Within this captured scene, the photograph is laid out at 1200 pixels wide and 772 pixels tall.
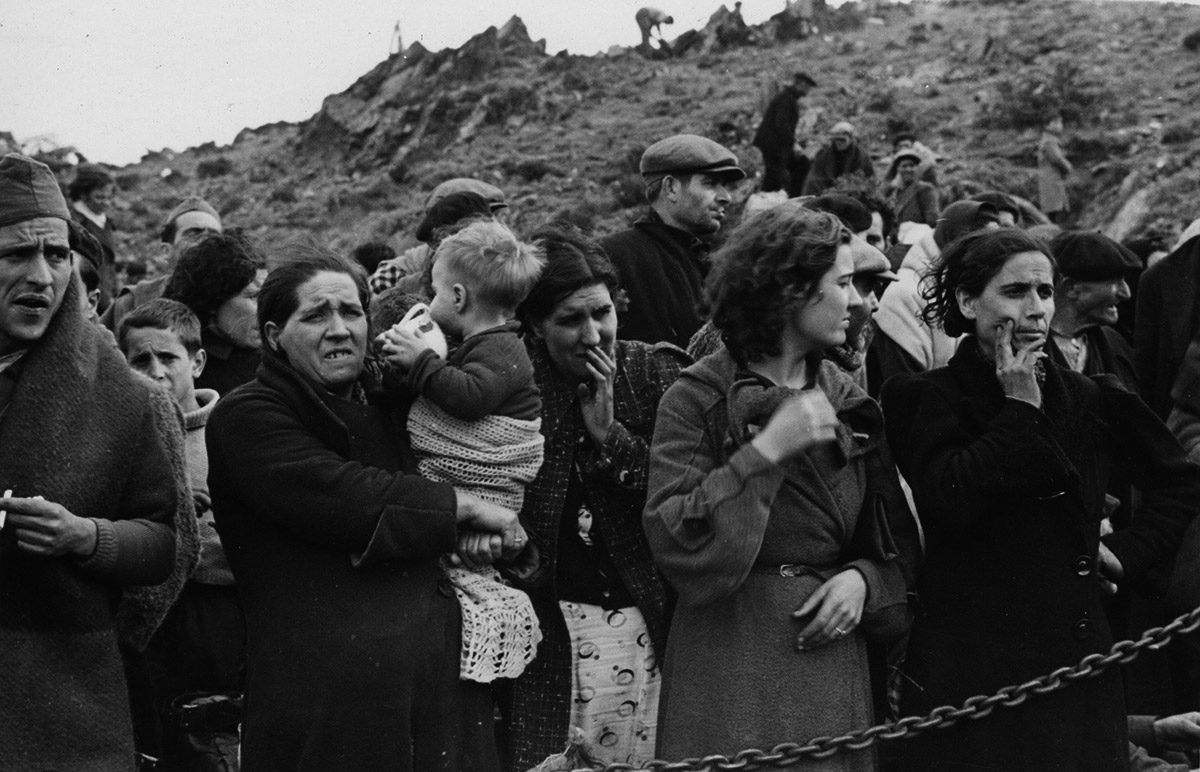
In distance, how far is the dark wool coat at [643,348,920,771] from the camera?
149 inches

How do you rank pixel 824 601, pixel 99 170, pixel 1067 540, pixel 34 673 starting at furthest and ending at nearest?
pixel 99 170, pixel 1067 540, pixel 824 601, pixel 34 673

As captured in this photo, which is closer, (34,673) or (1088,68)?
(34,673)

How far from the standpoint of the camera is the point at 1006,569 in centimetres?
425

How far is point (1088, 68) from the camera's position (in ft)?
143

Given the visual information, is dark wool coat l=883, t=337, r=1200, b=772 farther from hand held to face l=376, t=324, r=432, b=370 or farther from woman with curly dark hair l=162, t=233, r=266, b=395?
woman with curly dark hair l=162, t=233, r=266, b=395

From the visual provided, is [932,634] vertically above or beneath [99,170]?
beneath

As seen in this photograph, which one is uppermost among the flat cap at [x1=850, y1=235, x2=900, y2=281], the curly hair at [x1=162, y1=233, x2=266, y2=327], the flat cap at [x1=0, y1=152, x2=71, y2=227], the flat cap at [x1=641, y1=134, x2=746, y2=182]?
the flat cap at [x1=0, y1=152, x2=71, y2=227]

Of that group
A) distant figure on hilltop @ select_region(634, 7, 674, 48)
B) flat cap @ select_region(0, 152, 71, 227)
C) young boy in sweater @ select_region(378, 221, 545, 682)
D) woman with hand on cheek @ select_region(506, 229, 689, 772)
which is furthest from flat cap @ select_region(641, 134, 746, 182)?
distant figure on hilltop @ select_region(634, 7, 674, 48)

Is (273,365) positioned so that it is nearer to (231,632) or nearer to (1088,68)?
(231,632)

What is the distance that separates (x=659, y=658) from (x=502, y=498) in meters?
0.75

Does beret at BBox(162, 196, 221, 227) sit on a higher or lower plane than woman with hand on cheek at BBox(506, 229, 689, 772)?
higher

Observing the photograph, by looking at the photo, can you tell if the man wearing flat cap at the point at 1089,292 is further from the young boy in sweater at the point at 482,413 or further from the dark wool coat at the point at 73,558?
the dark wool coat at the point at 73,558

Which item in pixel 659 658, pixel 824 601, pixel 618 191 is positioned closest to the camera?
pixel 824 601

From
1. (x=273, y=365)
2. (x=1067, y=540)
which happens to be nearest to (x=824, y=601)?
(x=1067, y=540)
